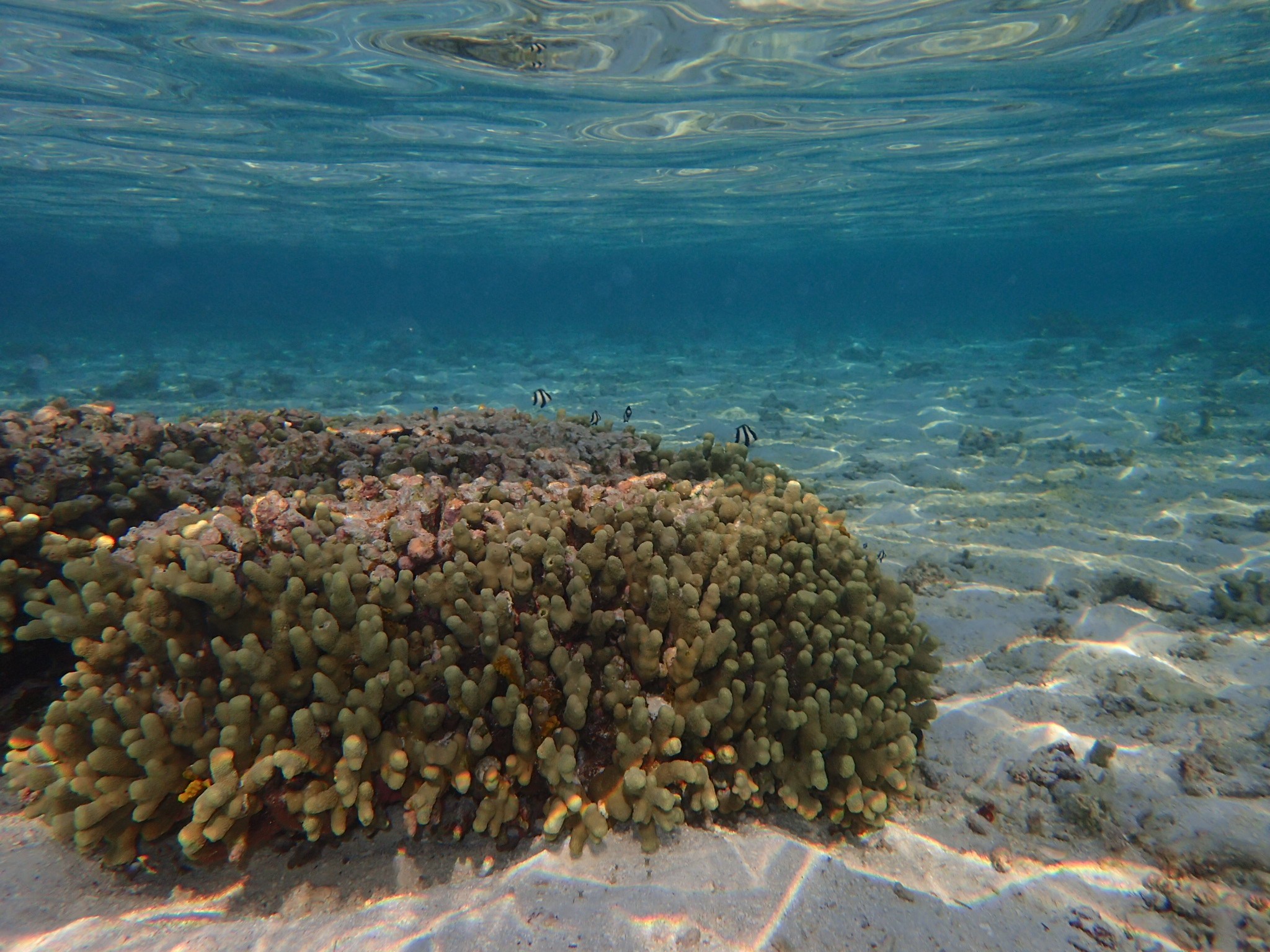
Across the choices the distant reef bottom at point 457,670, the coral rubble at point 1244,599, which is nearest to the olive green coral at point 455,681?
the distant reef bottom at point 457,670

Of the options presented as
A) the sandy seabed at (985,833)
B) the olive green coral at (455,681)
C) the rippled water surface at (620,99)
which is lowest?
the sandy seabed at (985,833)

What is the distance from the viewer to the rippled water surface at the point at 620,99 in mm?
12805

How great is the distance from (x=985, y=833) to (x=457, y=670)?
3.06 meters

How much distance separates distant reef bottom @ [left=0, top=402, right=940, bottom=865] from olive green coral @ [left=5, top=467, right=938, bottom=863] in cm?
1

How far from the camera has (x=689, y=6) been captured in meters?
12.3

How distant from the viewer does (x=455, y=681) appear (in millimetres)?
3170

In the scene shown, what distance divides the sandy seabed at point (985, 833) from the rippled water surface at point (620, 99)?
9.79 metres

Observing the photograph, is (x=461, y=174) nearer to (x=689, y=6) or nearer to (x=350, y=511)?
(x=689, y=6)

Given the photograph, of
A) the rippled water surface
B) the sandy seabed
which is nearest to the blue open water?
the rippled water surface

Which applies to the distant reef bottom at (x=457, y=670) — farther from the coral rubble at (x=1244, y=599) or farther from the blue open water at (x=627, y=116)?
the blue open water at (x=627, y=116)

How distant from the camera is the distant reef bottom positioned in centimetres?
304

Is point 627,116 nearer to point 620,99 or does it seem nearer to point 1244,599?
point 620,99

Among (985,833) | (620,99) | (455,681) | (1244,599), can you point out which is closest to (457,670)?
(455,681)

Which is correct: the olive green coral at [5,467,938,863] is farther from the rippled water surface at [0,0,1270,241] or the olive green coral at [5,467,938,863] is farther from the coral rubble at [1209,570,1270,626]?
the rippled water surface at [0,0,1270,241]
